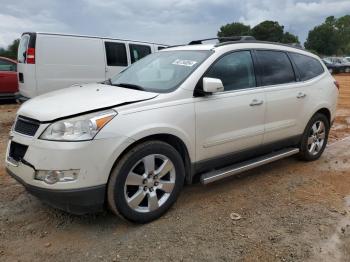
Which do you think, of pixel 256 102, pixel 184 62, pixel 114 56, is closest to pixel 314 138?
Answer: pixel 256 102

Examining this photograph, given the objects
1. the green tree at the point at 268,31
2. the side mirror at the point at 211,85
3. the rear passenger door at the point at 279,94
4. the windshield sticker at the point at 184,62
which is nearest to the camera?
the side mirror at the point at 211,85

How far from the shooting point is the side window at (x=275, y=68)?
454cm

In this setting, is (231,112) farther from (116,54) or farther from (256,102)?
(116,54)

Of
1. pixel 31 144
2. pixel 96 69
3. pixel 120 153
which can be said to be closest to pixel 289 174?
pixel 120 153

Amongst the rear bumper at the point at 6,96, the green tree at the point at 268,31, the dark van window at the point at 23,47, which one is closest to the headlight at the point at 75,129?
the dark van window at the point at 23,47

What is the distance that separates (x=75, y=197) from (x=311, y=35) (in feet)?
275

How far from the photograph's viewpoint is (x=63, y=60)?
27.6 ft

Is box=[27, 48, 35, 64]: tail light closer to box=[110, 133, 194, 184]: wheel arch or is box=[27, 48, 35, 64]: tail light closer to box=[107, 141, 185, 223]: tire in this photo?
box=[110, 133, 194, 184]: wheel arch

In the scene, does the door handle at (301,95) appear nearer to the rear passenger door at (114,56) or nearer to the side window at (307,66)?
the side window at (307,66)

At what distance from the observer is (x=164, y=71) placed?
4121 millimetres

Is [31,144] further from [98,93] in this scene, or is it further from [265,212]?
[265,212]

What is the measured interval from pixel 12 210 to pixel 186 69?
2.31 metres

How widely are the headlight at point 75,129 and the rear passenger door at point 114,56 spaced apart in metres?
6.37

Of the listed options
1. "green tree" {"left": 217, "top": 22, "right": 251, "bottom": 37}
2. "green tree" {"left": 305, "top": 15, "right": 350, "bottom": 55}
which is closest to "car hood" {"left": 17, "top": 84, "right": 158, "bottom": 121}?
"green tree" {"left": 217, "top": 22, "right": 251, "bottom": 37}
